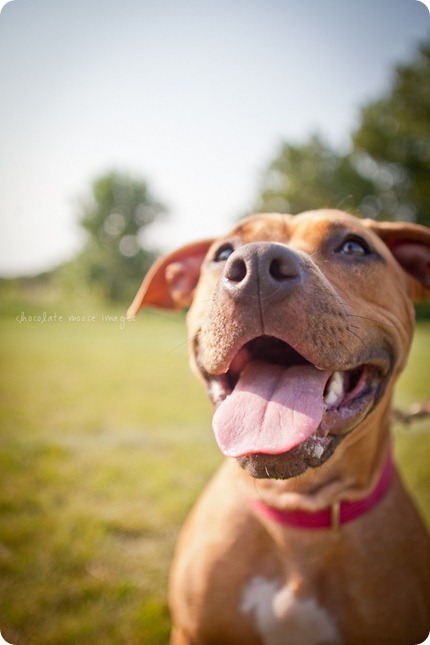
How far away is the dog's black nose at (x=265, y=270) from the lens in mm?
1649

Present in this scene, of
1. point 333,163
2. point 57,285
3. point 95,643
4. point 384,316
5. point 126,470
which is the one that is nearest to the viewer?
point 384,316

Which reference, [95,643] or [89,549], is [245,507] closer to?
[95,643]

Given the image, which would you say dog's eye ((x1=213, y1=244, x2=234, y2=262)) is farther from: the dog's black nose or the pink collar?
the pink collar

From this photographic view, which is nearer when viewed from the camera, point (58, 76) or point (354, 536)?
point (354, 536)

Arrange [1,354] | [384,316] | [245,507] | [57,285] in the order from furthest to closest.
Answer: [1,354] → [57,285] → [245,507] → [384,316]

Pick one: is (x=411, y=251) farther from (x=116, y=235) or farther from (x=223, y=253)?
(x=116, y=235)

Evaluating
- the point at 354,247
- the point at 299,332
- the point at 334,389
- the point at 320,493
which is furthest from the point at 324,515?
the point at 354,247

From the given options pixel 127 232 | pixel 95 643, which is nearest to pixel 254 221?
pixel 95 643

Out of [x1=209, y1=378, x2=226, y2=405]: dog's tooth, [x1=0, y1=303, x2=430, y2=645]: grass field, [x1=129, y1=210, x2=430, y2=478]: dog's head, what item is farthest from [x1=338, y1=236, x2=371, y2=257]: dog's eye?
[x1=0, y1=303, x2=430, y2=645]: grass field

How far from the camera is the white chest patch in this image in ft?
7.53

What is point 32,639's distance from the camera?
2795 millimetres

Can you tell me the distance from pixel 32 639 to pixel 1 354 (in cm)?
928

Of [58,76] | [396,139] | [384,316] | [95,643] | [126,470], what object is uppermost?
A: [58,76]

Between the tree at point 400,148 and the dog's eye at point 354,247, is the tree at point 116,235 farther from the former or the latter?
→ the tree at point 400,148
